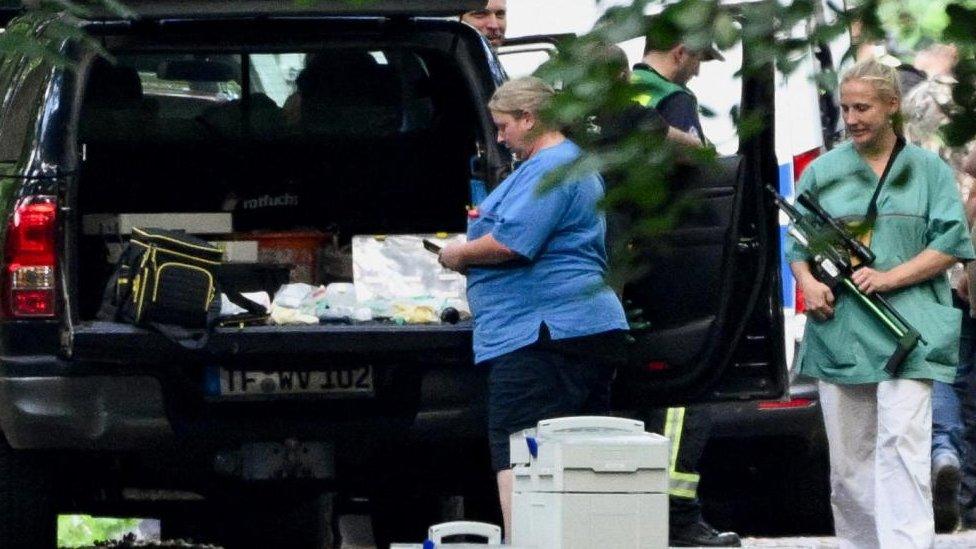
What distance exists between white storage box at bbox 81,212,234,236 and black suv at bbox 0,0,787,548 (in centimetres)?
5

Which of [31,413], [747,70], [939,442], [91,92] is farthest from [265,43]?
[747,70]

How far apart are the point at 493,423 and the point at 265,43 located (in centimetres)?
139

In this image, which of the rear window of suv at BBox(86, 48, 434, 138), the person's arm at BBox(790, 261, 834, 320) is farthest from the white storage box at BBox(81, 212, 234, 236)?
the person's arm at BBox(790, 261, 834, 320)

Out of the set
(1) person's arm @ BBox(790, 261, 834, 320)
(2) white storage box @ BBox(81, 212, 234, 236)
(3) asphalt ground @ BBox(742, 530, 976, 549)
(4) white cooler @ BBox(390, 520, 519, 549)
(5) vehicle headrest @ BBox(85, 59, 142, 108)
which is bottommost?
(3) asphalt ground @ BBox(742, 530, 976, 549)

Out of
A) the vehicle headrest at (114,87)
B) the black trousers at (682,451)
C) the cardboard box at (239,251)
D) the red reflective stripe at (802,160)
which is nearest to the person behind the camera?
the vehicle headrest at (114,87)

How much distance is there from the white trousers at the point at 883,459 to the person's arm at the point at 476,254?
4.32ft

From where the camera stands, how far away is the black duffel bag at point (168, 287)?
6.78m

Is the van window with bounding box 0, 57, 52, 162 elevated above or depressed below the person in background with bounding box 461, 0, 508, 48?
below

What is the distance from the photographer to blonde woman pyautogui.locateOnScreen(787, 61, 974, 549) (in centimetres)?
726

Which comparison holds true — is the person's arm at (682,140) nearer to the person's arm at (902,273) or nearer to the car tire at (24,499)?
the car tire at (24,499)

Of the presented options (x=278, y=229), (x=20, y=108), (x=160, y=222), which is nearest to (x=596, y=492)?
(x=20, y=108)

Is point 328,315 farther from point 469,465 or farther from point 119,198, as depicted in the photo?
point 119,198

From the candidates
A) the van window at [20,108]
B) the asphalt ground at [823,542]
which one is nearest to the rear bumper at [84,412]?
the van window at [20,108]

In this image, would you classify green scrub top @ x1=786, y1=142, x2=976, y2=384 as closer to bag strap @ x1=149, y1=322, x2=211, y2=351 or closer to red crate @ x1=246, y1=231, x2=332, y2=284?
red crate @ x1=246, y1=231, x2=332, y2=284
